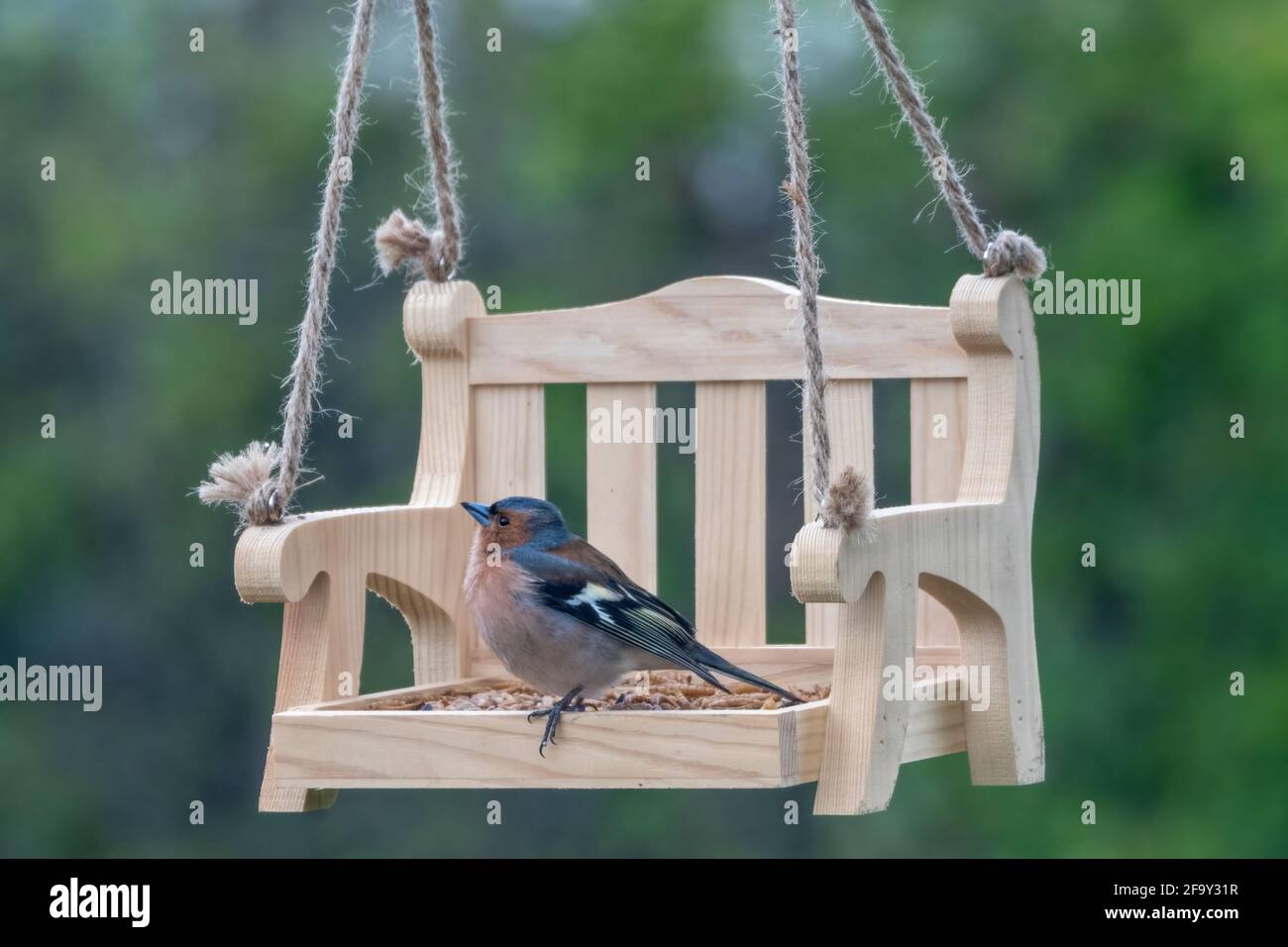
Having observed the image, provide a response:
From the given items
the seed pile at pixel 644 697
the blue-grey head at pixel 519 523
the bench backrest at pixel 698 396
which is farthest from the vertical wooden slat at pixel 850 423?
the blue-grey head at pixel 519 523

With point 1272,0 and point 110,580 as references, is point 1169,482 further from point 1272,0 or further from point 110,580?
point 110,580

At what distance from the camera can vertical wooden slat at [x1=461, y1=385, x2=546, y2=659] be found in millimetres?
6078

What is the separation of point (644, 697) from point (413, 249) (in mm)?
1651

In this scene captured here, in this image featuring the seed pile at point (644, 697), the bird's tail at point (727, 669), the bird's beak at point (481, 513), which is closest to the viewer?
the bird's tail at point (727, 669)

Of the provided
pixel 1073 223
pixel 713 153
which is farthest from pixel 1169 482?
pixel 713 153

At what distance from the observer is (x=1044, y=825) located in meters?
12.3

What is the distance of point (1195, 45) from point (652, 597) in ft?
28.2

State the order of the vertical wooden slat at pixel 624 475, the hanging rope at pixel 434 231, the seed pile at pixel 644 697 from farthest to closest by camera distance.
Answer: the vertical wooden slat at pixel 624 475 < the hanging rope at pixel 434 231 < the seed pile at pixel 644 697

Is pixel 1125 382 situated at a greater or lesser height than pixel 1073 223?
lesser

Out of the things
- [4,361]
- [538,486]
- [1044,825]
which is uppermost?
[4,361]

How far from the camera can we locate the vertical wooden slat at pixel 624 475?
233 inches

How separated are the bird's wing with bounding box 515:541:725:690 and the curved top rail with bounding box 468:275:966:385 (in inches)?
37.2

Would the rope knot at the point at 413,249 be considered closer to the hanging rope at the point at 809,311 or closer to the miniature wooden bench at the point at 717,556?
the miniature wooden bench at the point at 717,556

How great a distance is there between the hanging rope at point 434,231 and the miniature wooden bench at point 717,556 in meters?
0.08
